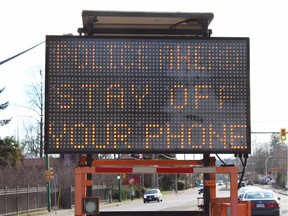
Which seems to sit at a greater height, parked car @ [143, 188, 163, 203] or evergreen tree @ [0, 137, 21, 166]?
evergreen tree @ [0, 137, 21, 166]

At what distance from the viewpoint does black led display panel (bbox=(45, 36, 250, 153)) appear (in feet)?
24.0

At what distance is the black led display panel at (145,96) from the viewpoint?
731 centimetres

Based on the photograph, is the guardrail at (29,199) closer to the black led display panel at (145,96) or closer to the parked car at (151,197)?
the parked car at (151,197)

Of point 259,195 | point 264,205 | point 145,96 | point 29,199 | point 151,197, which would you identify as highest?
point 145,96

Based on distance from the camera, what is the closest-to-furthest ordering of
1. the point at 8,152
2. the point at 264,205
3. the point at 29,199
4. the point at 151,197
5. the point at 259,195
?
the point at 264,205, the point at 259,195, the point at 29,199, the point at 8,152, the point at 151,197

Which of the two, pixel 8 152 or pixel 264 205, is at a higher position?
pixel 8 152

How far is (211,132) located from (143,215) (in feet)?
6.28

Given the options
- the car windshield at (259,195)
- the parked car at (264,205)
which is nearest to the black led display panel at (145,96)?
the parked car at (264,205)

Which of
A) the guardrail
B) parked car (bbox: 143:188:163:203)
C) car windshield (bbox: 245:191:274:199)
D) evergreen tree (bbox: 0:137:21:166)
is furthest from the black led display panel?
parked car (bbox: 143:188:163:203)

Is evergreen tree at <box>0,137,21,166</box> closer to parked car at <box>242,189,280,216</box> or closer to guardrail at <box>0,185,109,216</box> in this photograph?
guardrail at <box>0,185,109,216</box>

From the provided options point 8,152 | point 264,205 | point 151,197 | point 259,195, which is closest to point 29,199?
point 8,152

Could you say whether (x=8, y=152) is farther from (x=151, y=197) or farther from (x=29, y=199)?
(x=151, y=197)

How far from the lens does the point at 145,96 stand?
24.3 ft

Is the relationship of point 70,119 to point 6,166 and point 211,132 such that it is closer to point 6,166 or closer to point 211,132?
point 211,132
